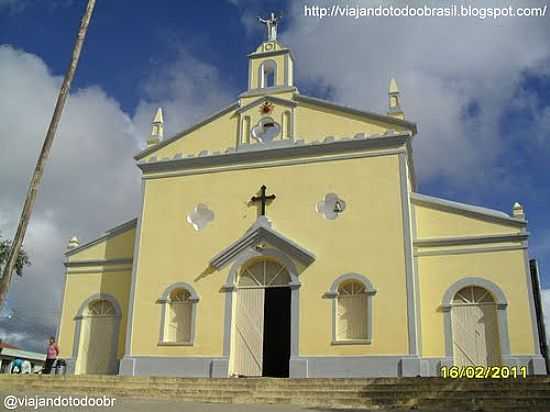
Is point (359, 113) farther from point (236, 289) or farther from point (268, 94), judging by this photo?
point (236, 289)

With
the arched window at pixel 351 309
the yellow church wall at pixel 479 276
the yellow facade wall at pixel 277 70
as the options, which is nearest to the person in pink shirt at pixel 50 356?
the arched window at pixel 351 309

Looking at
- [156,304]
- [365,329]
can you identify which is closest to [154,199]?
[156,304]

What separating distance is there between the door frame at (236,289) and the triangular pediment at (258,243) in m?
0.16

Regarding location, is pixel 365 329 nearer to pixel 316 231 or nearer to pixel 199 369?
pixel 316 231

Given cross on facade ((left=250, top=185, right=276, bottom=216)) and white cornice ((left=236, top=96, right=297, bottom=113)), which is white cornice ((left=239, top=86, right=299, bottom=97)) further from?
cross on facade ((left=250, top=185, right=276, bottom=216))

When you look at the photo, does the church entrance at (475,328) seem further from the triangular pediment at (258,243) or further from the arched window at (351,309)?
the triangular pediment at (258,243)

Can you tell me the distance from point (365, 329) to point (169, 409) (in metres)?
7.42

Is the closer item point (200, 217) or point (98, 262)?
point (200, 217)

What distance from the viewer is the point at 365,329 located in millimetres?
17500

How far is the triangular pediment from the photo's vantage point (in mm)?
18656

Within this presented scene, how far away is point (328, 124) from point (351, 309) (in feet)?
20.2

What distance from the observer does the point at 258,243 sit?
19.1 m
